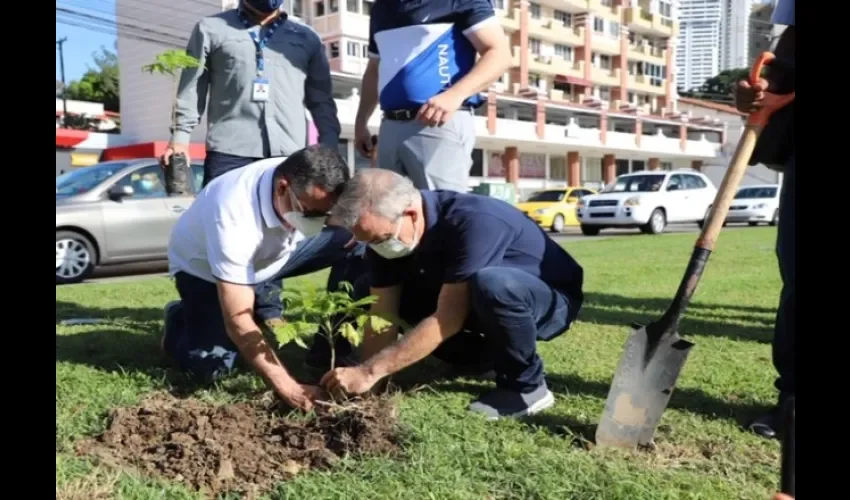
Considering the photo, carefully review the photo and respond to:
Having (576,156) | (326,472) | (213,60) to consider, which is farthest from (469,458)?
(576,156)

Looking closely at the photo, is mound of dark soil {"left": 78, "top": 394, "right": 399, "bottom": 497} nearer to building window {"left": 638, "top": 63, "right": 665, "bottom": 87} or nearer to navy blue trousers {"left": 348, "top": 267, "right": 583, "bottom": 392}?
navy blue trousers {"left": 348, "top": 267, "right": 583, "bottom": 392}

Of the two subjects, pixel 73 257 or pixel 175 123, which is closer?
pixel 175 123

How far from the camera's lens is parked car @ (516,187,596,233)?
851 inches

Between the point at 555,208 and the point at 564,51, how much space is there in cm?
3135

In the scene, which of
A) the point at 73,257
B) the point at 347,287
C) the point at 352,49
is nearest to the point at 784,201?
the point at 347,287

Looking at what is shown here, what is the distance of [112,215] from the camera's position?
29.1 feet

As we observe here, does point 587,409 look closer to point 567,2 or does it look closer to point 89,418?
point 89,418

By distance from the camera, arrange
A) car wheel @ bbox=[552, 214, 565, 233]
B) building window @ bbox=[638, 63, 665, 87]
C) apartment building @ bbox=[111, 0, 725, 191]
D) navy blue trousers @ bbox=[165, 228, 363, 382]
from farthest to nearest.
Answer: building window @ bbox=[638, 63, 665, 87], apartment building @ bbox=[111, 0, 725, 191], car wheel @ bbox=[552, 214, 565, 233], navy blue trousers @ bbox=[165, 228, 363, 382]

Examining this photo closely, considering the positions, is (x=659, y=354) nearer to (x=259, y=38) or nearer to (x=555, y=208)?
(x=259, y=38)

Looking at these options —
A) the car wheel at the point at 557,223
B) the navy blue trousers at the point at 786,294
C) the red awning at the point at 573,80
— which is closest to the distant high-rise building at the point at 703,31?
the car wheel at the point at 557,223

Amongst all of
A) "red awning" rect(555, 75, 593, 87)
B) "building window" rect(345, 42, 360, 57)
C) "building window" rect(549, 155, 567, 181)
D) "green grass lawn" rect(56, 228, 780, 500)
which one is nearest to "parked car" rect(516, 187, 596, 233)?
"green grass lawn" rect(56, 228, 780, 500)

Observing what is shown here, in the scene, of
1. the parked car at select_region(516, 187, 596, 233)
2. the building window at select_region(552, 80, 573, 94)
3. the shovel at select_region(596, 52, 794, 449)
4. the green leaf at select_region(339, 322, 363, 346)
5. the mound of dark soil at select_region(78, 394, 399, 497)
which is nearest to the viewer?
the mound of dark soil at select_region(78, 394, 399, 497)

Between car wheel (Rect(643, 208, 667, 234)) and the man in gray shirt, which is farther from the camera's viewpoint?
car wheel (Rect(643, 208, 667, 234))

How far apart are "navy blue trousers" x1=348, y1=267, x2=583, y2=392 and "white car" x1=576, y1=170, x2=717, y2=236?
15.4m
